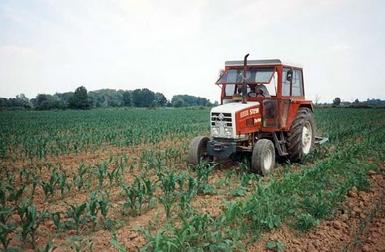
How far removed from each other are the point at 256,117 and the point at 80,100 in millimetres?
56542

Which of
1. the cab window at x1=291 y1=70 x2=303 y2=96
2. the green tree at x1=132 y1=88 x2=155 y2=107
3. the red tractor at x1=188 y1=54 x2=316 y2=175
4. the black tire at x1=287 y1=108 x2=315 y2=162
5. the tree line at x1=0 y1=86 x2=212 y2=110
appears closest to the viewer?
the red tractor at x1=188 y1=54 x2=316 y2=175

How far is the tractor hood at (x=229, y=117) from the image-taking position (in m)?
7.61

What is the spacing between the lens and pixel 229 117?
25.2ft

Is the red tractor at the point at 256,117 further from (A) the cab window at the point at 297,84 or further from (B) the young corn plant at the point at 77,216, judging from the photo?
(B) the young corn plant at the point at 77,216

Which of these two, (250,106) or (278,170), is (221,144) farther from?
(278,170)

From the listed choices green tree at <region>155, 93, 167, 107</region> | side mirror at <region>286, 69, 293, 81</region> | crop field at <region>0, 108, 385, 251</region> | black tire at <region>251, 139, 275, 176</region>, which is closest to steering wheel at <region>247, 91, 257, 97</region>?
side mirror at <region>286, 69, 293, 81</region>

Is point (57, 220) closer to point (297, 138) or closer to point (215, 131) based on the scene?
point (215, 131)

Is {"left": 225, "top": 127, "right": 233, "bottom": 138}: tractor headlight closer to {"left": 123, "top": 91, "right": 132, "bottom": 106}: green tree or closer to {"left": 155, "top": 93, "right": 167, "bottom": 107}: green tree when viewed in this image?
{"left": 123, "top": 91, "right": 132, "bottom": 106}: green tree

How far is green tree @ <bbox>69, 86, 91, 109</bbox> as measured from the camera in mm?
60275

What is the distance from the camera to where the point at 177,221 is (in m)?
5.05

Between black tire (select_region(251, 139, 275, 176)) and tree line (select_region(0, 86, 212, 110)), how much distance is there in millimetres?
45041

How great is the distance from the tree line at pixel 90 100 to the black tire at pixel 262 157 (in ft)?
148

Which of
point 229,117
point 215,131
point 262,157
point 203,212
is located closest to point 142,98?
point 215,131

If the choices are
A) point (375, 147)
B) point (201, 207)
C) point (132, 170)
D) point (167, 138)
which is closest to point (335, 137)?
point (375, 147)
